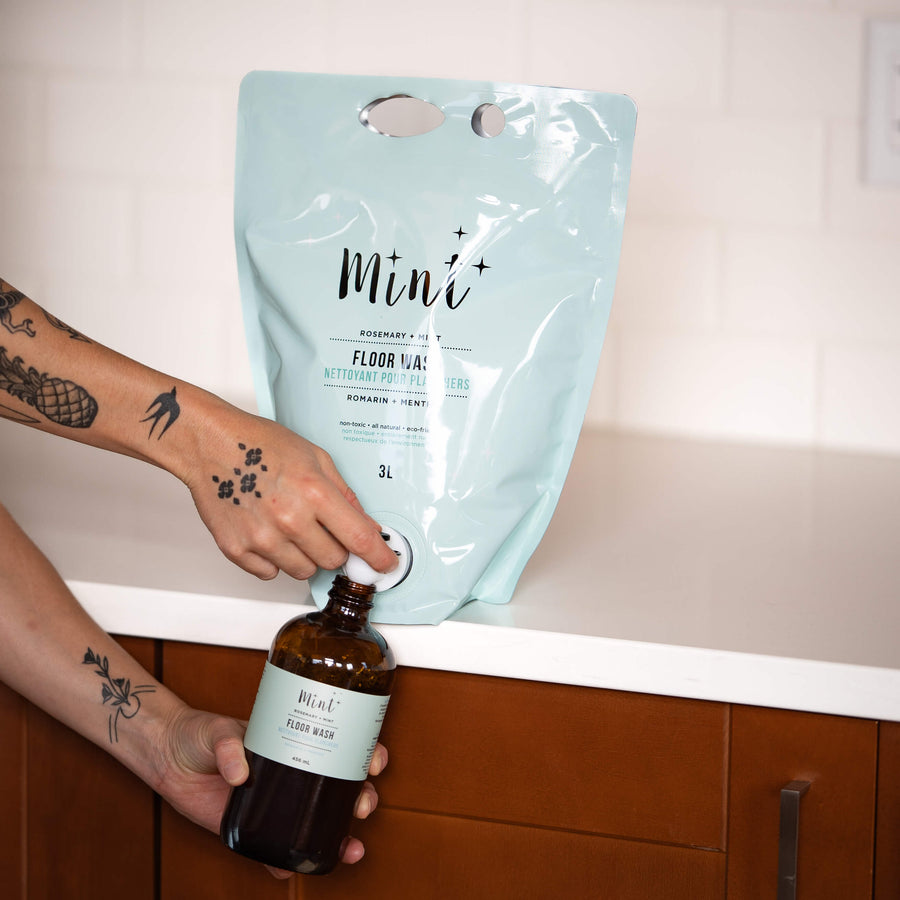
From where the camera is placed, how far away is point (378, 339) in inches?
24.0

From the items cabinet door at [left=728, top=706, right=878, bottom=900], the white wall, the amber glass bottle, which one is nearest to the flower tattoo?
the amber glass bottle

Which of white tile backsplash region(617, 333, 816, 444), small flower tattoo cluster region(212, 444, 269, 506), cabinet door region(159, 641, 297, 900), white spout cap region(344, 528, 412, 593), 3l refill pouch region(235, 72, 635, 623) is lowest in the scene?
cabinet door region(159, 641, 297, 900)

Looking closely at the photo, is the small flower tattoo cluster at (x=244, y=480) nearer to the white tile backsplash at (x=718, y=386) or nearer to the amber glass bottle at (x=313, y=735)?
the amber glass bottle at (x=313, y=735)

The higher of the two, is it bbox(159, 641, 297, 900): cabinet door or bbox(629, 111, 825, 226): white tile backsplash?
bbox(629, 111, 825, 226): white tile backsplash

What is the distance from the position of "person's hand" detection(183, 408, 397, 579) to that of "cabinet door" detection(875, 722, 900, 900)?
33cm

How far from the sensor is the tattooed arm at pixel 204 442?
1.83 feet

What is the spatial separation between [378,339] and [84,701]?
1.13ft

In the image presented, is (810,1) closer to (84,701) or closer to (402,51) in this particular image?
(402,51)

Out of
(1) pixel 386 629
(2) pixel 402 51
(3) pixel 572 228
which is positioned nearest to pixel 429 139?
(3) pixel 572 228

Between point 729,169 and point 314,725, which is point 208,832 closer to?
point 314,725

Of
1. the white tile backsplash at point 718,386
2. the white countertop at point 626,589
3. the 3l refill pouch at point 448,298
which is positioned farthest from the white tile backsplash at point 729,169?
the 3l refill pouch at point 448,298

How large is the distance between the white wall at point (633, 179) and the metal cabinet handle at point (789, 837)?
2.73 feet

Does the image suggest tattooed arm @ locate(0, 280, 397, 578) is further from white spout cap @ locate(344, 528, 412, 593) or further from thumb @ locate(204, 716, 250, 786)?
thumb @ locate(204, 716, 250, 786)

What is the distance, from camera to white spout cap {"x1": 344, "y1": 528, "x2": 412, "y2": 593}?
551 mm
